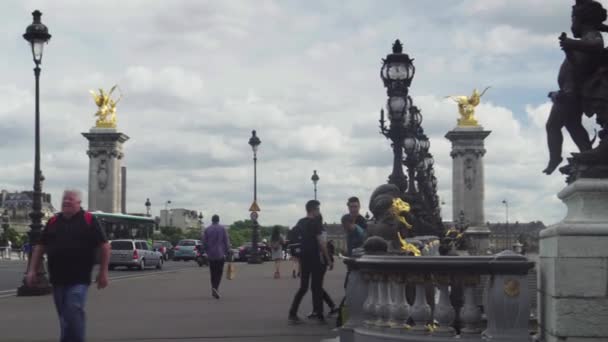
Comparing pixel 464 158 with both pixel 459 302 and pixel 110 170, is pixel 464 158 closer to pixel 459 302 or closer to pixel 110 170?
pixel 110 170

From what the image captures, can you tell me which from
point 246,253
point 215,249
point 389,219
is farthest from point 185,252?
point 389,219

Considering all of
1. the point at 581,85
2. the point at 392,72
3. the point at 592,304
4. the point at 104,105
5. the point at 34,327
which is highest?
the point at 104,105

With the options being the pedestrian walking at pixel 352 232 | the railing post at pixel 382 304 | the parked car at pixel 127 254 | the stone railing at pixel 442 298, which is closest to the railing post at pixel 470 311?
the stone railing at pixel 442 298

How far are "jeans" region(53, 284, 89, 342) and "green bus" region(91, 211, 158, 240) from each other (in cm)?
4425

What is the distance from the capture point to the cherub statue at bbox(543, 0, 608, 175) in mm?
7422

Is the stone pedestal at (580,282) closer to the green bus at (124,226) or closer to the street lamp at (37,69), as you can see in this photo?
the street lamp at (37,69)

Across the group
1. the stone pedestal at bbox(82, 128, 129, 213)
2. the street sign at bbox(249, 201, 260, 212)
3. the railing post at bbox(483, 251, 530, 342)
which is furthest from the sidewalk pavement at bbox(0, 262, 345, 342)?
the stone pedestal at bbox(82, 128, 129, 213)

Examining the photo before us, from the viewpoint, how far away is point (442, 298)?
7492mm

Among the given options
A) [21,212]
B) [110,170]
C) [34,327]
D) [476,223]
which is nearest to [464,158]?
[476,223]

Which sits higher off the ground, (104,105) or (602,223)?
(104,105)

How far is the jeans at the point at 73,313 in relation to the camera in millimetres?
8508

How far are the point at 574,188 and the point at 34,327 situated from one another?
917cm

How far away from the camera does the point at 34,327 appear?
13.9 m

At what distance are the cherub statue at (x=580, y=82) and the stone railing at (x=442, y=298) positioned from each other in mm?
1165
